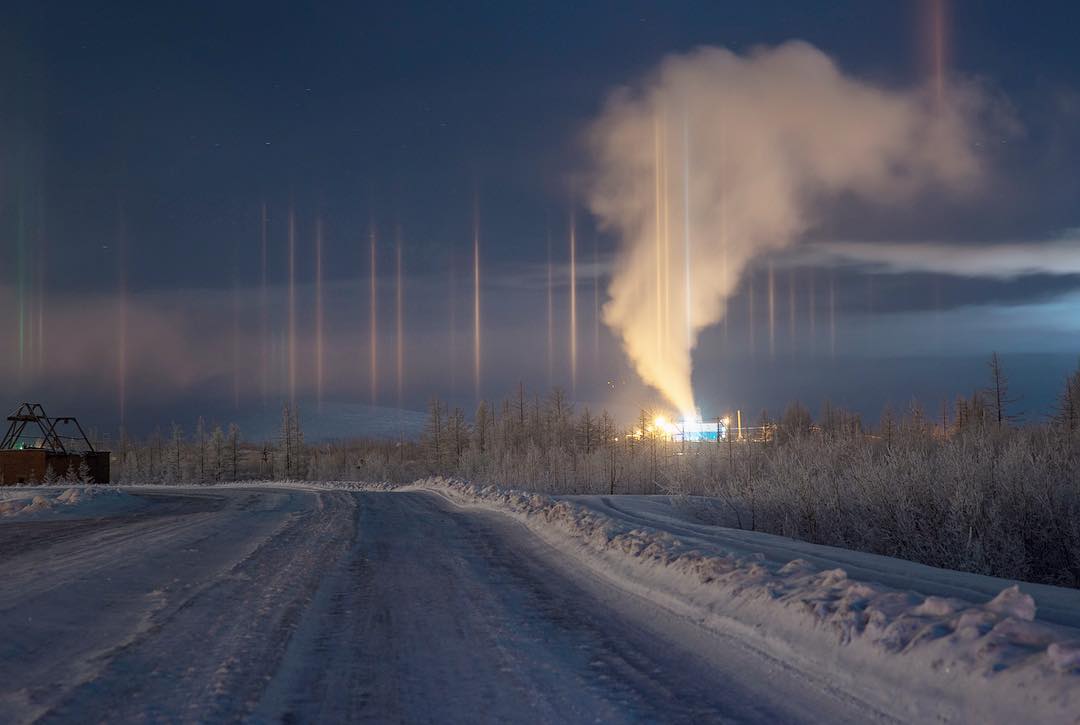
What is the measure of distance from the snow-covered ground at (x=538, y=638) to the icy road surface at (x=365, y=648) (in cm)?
3

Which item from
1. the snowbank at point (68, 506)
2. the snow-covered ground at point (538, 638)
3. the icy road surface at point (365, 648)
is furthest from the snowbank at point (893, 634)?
the snowbank at point (68, 506)

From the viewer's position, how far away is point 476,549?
14406 mm

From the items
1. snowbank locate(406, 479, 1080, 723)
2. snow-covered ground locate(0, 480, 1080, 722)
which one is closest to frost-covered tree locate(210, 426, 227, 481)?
snow-covered ground locate(0, 480, 1080, 722)

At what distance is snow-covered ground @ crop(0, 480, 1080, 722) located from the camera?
5328mm

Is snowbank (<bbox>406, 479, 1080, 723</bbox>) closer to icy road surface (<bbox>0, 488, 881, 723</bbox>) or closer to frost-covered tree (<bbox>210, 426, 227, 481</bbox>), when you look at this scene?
icy road surface (<bbox>0, 488, 881, 723</bbox>)

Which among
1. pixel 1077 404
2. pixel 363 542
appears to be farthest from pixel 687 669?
pixel 1077 404

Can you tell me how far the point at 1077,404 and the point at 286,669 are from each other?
280 ft

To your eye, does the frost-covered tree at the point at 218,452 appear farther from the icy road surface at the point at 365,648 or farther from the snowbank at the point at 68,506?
the icy road surface at the point at 365,648

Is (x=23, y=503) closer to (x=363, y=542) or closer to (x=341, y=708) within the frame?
(x=363, y=542)

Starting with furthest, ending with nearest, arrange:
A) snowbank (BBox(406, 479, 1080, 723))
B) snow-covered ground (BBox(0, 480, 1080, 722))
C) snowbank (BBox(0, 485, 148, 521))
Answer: snowbank (BBox(0, 485, 148, 521)) < snow-covered ground (BBox(0, 480, 1080, 722)) < snowbank (BBox(406, 479, 1080, 723))

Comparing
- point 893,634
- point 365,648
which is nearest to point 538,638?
point 365,648

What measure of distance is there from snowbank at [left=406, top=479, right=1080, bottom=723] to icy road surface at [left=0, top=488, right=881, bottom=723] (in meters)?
0.30

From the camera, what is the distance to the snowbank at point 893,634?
16.2 feet

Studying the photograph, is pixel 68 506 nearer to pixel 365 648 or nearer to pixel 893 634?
pixel 365 648
